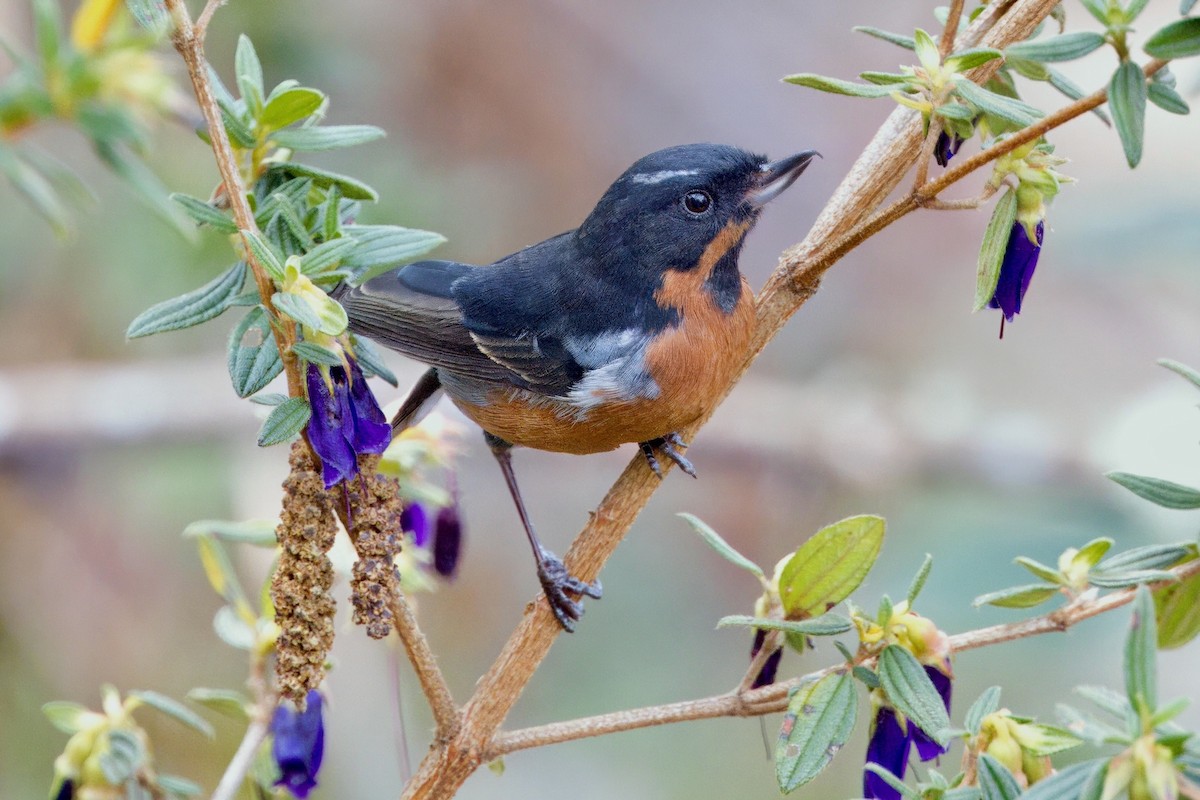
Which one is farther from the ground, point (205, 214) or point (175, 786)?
point (205, 214)

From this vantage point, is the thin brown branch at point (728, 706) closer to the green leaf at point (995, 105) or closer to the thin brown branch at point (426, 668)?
the thin brown branch at point (426, 668)

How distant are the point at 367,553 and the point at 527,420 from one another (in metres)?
1.15

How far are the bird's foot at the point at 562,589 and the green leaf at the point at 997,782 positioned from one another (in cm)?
88

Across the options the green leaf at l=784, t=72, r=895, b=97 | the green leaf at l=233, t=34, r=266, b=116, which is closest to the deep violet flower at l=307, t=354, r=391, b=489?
the green leaf at l=233, t=34, r=266, b=116

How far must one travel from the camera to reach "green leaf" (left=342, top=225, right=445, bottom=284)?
178cm

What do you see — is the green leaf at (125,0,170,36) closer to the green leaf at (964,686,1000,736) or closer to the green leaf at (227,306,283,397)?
the green leaf at (227,306,283,397)

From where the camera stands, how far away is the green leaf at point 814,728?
5.42ft

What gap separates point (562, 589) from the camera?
235 centimetres

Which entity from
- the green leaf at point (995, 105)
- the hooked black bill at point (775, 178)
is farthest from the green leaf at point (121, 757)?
the hooked black bill at point (775, 178)

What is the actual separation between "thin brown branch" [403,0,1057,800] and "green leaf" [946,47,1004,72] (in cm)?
17

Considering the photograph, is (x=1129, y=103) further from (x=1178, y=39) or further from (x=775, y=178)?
(x=775, y=178)

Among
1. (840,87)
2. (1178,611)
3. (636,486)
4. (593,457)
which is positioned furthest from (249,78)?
(593,457)

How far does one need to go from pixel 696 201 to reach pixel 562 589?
1.02 meters

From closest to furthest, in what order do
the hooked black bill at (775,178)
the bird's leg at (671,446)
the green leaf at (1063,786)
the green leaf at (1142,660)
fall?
the green leaf at (1142,660)
the green leaf at (1063,786)
the bird's leg at (671,446)
the hooked black bill at (775,178)
